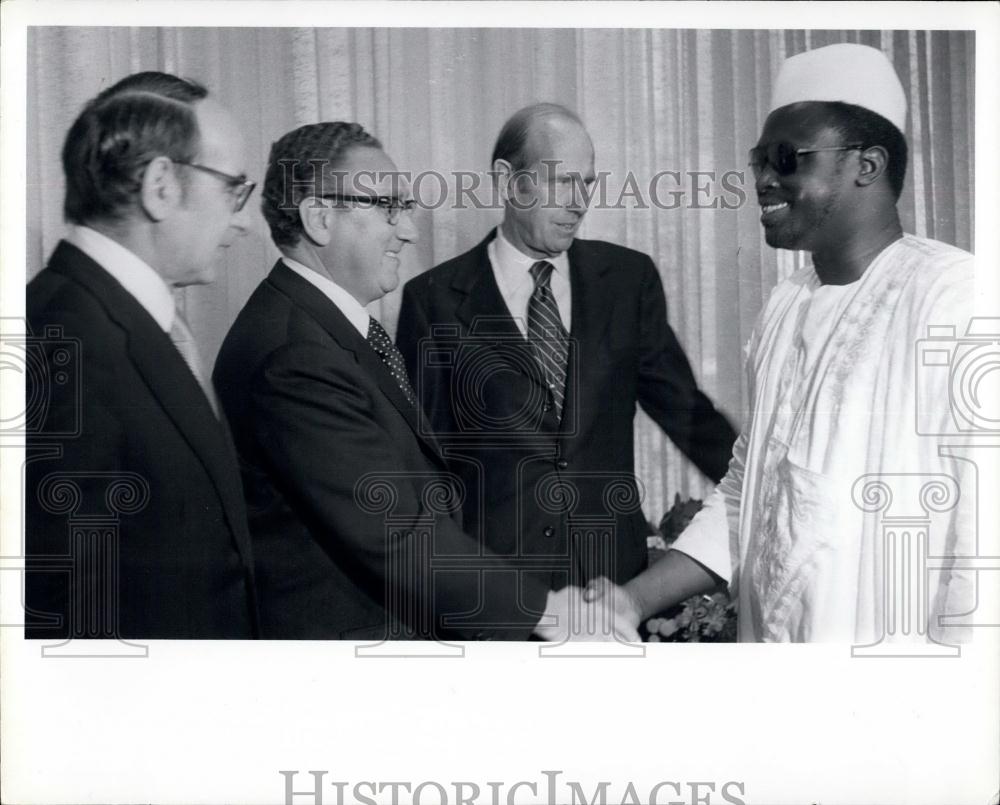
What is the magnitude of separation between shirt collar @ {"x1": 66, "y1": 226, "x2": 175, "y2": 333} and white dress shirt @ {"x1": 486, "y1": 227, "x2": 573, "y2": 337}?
893 millimetres

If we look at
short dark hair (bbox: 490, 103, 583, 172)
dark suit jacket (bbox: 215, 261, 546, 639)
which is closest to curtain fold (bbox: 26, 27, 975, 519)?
short dark hair (bbox: 490, 103, 583, 172)

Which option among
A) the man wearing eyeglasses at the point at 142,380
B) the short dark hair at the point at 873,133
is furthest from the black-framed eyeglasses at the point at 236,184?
the short dark hair at the point at 873,133

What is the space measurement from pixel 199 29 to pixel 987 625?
2.72 m

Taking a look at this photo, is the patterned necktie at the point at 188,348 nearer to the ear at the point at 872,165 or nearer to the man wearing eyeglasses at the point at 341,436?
the man wearing eyeglasses at the point at 341,436

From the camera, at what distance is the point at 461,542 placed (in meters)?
3.00

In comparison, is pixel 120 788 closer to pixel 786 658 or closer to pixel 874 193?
pixel 786 658

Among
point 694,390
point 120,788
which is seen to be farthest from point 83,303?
point 694,390

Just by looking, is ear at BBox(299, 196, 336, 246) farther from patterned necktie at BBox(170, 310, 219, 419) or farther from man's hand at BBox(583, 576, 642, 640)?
man's hand at BBox(583, 576, 642, 640)

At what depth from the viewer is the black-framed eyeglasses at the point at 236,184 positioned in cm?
298

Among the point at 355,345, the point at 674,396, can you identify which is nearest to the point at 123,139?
the point at 355,345

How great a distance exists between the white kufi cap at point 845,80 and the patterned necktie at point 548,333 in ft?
2.53

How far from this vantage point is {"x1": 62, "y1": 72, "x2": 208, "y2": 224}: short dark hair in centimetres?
298

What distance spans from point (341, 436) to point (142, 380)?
1.85 ft

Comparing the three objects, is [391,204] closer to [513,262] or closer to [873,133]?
[513,262]
